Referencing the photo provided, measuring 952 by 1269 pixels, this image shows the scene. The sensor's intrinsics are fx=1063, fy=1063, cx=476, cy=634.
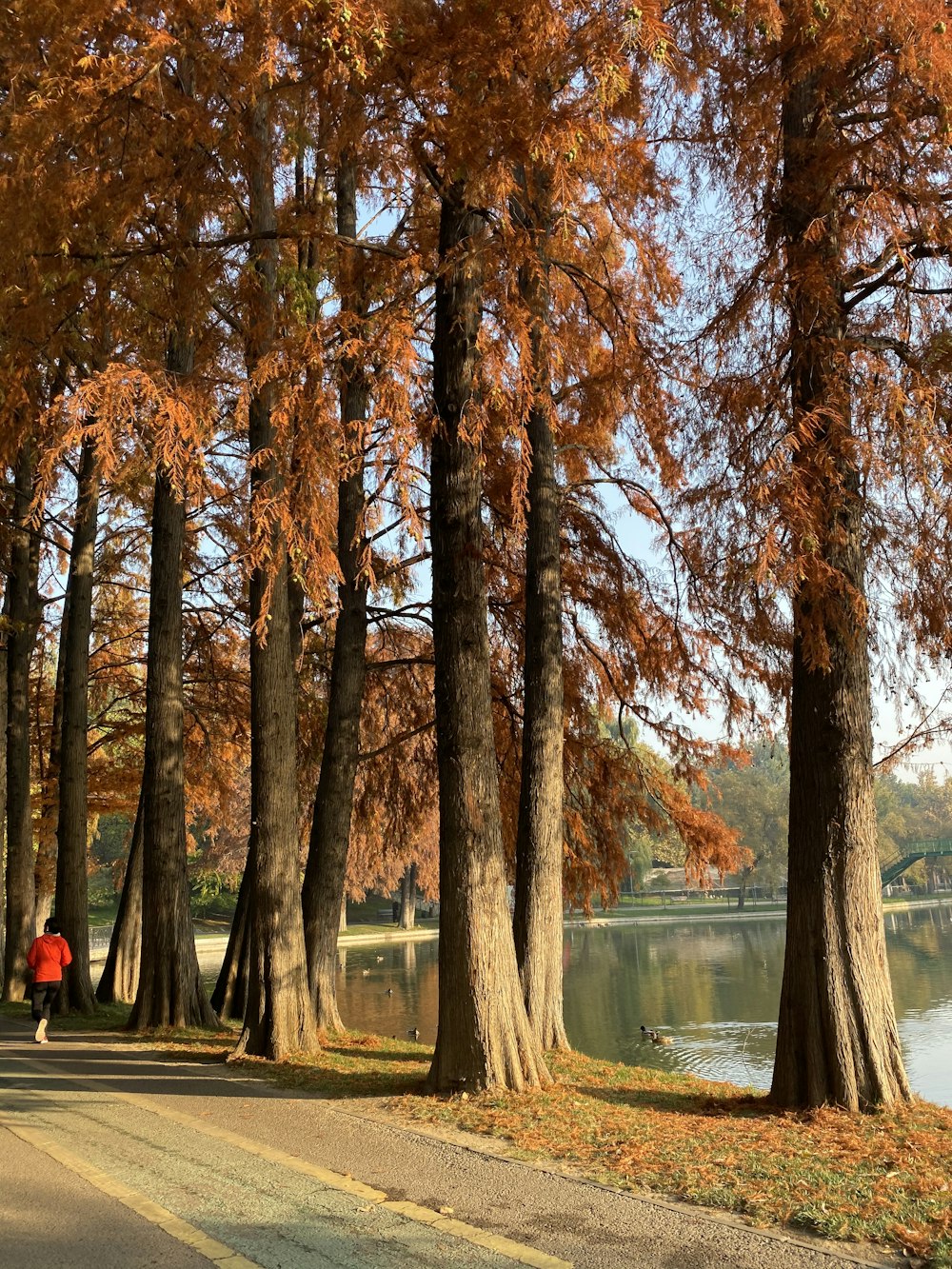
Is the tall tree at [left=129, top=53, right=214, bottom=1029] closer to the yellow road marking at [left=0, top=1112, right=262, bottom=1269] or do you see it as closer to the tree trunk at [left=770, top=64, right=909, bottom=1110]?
the yellow road marking at [left=0, top=1112, right=262, bottom=1269]

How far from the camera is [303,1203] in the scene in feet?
15.7

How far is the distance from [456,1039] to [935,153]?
6904mm

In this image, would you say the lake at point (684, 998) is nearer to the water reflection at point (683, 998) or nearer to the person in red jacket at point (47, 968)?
the water reflection at point (683, 998)

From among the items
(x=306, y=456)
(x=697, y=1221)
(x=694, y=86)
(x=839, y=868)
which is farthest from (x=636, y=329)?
(x=697, y=1221)

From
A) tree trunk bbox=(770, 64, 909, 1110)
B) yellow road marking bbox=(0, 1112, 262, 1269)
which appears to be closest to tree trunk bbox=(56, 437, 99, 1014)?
yellow road marking bbox=(0, 1112, 262, 1269)

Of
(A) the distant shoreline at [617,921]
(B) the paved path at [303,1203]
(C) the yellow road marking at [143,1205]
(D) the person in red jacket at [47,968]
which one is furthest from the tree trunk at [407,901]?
(C) the yellow road marking at [143,1205]

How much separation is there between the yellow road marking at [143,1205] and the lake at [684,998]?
32.6 ft

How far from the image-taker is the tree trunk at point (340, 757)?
11.4m

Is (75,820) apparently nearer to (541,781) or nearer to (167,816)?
(167,816)

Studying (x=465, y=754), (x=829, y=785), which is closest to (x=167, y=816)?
(x=465, y=754)

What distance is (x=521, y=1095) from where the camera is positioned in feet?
22.9

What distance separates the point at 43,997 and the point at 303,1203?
7.03 meters

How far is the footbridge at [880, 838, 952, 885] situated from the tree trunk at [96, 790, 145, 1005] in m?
41.7

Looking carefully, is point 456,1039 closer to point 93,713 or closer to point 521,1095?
point 521,1095
